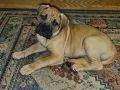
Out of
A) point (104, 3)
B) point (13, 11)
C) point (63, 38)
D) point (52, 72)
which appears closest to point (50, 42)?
point (63, 38)

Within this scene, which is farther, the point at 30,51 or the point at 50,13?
the point at 30,51

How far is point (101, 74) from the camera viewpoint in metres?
2.06

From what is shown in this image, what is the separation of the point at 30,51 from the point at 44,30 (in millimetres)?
357

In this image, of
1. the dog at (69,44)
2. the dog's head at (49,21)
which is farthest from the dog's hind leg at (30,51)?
the dog's head at (49,21)

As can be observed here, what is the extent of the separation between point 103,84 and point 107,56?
205mm

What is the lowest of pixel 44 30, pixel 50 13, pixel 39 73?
pixel 39 73

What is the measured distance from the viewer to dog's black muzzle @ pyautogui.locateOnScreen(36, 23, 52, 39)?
1892 millimetres

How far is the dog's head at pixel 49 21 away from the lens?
6.21 ft

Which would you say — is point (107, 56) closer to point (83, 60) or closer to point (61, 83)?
point (83, 60)

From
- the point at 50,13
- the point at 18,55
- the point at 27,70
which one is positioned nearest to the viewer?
the point at 50,13

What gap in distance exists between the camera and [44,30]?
1898 mm

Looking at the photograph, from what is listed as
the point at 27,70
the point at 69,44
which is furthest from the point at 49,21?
the point at 27,70

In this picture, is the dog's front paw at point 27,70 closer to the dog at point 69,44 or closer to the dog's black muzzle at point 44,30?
the dog at point 69,44

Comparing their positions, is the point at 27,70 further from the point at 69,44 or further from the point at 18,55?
the point at 69,44
